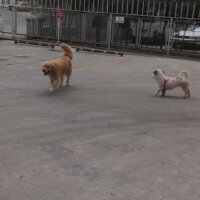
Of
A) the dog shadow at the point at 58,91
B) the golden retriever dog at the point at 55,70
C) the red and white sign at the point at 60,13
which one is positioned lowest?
the dog shadow at the point at 58,91

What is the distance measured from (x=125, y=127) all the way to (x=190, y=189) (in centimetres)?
267

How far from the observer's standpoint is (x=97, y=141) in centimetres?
665

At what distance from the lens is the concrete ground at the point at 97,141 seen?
16.3 ft

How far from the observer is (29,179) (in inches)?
201

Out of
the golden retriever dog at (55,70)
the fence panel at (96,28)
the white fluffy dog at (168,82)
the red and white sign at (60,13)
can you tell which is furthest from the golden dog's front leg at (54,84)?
the red and white sign at (60,13)

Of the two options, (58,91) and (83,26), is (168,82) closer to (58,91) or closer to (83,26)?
(58,91)

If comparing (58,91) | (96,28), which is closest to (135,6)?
(96,28)

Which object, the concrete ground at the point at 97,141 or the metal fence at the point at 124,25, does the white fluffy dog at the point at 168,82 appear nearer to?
the concrete ground at the point at 97,141

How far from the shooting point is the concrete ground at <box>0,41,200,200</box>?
4.95m

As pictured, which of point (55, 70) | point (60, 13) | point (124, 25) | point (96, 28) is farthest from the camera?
point (60, 13)

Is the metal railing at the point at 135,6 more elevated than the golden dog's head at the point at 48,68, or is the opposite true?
the metal railing at the point at 135,6

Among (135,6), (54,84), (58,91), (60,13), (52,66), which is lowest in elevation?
(58,91)

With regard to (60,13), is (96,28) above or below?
below

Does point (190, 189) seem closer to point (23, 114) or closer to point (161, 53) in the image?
point (23, 114)
